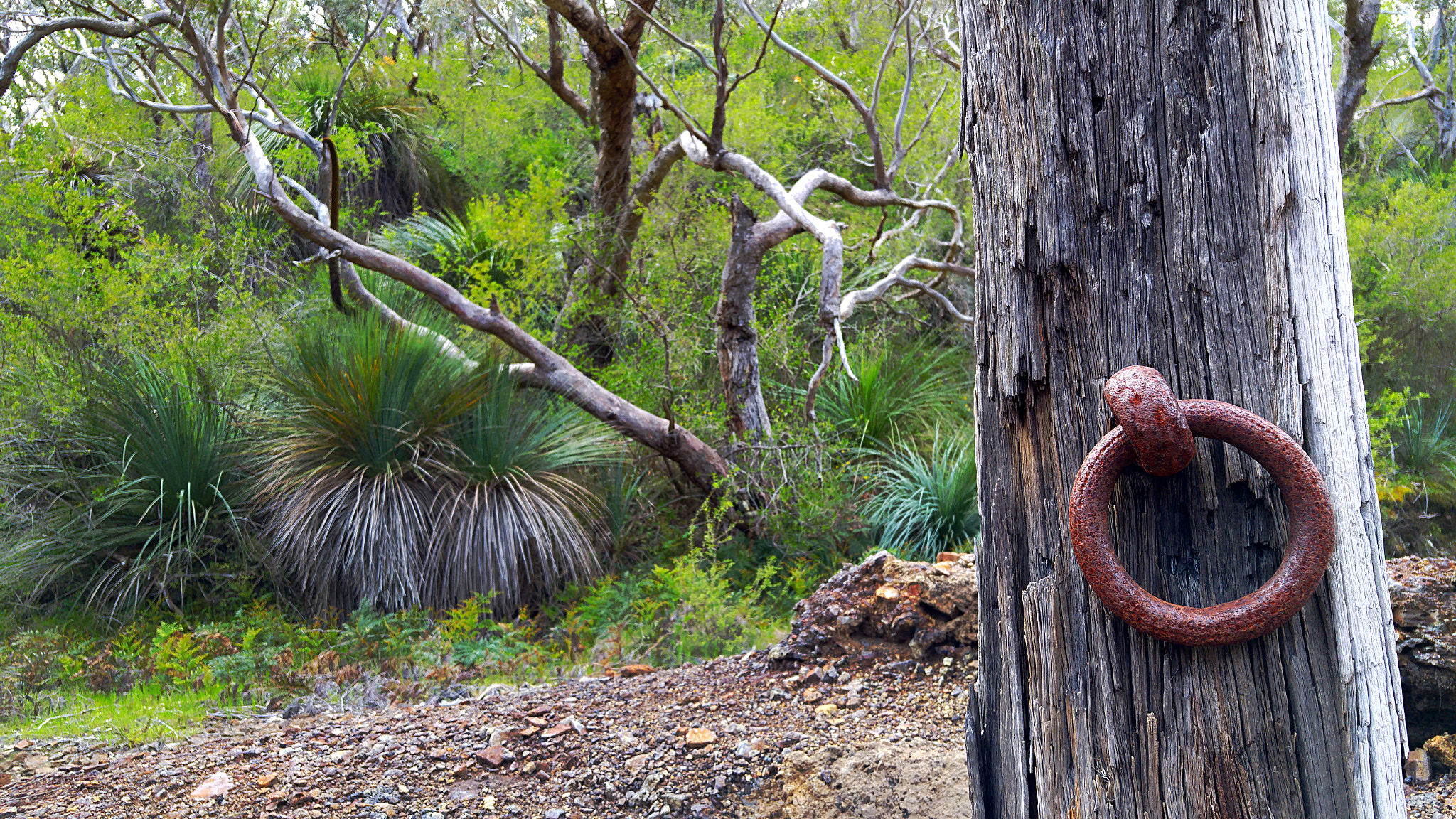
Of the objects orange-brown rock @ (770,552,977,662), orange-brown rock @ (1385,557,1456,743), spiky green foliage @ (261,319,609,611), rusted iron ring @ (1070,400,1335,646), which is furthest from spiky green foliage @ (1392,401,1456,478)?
rusted iron ring @ (1070,400,1335,646)

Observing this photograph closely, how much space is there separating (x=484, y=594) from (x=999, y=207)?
5.29 metres

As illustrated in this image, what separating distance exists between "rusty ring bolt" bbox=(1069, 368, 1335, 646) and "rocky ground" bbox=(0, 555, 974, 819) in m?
1.77

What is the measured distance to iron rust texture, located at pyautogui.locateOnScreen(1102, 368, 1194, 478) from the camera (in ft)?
3.48

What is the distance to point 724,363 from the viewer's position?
6.64 m

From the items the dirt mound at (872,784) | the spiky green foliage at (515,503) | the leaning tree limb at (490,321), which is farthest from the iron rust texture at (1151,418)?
the leaning tree limb at (490,321)

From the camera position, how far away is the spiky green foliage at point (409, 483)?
5910mm

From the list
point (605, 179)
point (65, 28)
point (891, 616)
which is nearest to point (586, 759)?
point (891, 616)

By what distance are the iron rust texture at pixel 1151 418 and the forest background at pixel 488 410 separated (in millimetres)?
4048

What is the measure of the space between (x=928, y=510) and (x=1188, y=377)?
18.6ft

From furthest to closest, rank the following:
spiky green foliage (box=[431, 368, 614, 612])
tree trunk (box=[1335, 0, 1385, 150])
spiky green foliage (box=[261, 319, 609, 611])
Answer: spiky green foliage (box=[431, 368, 614, 612]) < spiky green foliage (box=[261, 319, 609, 611]) < tree trunk (box=[1335, 0, 1385, 150])

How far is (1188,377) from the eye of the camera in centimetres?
119

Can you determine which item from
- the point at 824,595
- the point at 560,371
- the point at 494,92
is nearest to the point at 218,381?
the point at 560,371

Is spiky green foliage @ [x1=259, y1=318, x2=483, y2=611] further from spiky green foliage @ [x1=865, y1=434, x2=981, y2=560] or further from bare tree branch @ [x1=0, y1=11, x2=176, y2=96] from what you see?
spiky green foliage @ [x1=865, y1=434, x2=981, y2=560]

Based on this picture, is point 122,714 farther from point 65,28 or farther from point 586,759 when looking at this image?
point 65,28
